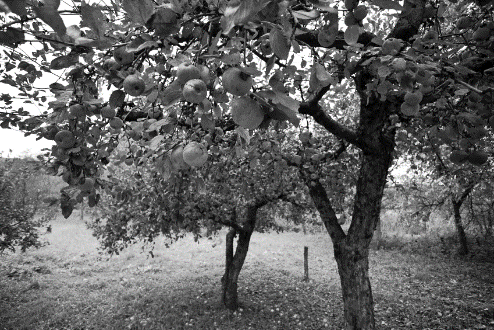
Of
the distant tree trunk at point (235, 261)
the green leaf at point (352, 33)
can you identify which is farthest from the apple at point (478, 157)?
the distant tree trunk at point (235, 261)

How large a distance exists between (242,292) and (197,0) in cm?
1063

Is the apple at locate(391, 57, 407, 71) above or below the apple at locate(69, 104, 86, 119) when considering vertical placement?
above

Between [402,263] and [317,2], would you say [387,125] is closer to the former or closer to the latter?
[317,2]

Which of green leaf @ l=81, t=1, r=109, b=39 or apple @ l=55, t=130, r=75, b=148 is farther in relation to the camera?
apple @ l=55, t=130, r=75, b=148

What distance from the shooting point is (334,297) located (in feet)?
32.4

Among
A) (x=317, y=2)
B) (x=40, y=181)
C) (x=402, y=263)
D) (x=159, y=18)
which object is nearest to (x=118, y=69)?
(x=159, y=18)

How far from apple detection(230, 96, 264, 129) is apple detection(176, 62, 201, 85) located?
22cm

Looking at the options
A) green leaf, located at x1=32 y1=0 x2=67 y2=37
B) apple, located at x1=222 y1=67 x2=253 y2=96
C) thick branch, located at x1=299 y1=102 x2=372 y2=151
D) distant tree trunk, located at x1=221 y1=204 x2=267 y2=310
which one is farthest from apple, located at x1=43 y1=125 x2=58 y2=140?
distant tree trunk, located at x1=221 y1=204 x2=267 y2=310

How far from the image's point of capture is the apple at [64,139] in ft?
4.46

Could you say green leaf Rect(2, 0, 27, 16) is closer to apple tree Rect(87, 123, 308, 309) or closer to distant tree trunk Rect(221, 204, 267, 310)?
apple tree Rect(87, 123, 308, 309)

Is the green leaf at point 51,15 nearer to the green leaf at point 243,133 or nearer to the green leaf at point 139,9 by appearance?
the green leaf at point 139,9

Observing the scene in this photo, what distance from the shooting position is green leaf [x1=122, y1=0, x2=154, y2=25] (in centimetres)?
90

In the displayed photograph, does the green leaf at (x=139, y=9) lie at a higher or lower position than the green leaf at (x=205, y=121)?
higher

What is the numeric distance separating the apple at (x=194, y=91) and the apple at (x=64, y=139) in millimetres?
801
